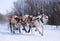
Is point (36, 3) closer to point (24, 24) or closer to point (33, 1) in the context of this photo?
point (33, 1)

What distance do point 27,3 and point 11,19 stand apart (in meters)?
33.2

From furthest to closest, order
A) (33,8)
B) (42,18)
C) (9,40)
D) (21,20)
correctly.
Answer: (33,8) → (21,20) → (42,18) → (9,40)

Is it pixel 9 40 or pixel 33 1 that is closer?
pixel 9 40

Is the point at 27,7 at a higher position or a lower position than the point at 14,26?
higher

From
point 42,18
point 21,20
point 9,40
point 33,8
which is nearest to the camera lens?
point 9,40

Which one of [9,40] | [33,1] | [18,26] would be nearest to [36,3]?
[33,1]

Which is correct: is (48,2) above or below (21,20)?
above

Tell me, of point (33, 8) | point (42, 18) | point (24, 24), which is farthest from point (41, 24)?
point (33, 8)

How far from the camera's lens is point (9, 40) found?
9695 mm

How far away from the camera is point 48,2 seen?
46.0m

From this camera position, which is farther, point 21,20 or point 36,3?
point 36,3

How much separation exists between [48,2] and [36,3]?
9.74 ft

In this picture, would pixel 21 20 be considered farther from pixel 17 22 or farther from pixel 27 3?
pixel 27 3

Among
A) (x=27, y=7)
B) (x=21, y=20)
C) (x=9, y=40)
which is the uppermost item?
(x=27, y=7)
